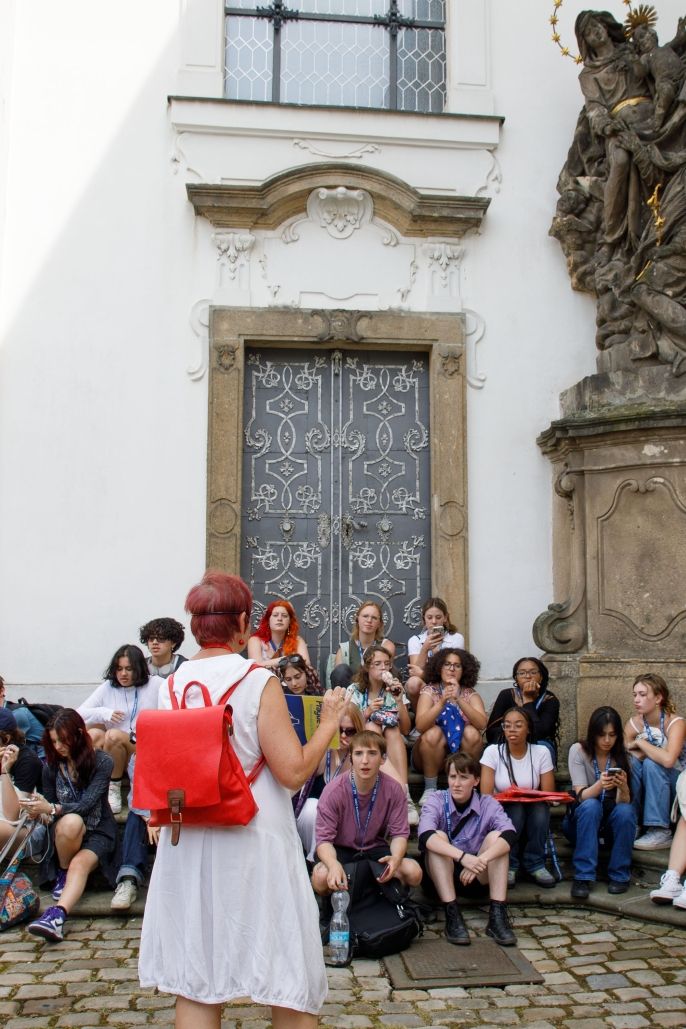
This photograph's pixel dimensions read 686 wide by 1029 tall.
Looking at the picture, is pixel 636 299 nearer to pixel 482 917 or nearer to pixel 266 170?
pixel 266 170

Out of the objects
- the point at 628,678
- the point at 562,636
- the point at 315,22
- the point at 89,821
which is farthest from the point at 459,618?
the point at 315,22

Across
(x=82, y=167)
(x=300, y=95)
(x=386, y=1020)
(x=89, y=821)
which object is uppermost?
(x=300, y=95)

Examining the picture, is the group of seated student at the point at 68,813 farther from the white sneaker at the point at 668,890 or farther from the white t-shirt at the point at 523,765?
the white sneaker at the point at 668,890

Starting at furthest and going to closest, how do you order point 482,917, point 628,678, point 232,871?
point 628,678, point 482,917, point 232,871

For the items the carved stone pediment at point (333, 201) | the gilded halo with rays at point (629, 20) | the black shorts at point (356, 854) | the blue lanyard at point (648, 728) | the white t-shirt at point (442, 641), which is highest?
the gilded halo with rays at point (629, 20)

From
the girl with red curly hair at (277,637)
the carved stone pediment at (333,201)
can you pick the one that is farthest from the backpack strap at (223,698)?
the carved stone pediment at (333,201)

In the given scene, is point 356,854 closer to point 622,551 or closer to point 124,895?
point 124,895

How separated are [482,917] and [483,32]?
22.5ft

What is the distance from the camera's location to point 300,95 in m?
8.83

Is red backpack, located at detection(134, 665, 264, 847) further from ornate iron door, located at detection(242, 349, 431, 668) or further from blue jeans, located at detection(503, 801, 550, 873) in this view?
ornate iron door, located at detection(242, 349, 431, 668)

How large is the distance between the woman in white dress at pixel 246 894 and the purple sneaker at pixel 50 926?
2.26 m

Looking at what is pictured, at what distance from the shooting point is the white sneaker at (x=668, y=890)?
5.25 metres

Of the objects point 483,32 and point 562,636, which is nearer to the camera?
point 562,636

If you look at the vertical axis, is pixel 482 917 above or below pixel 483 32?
below
